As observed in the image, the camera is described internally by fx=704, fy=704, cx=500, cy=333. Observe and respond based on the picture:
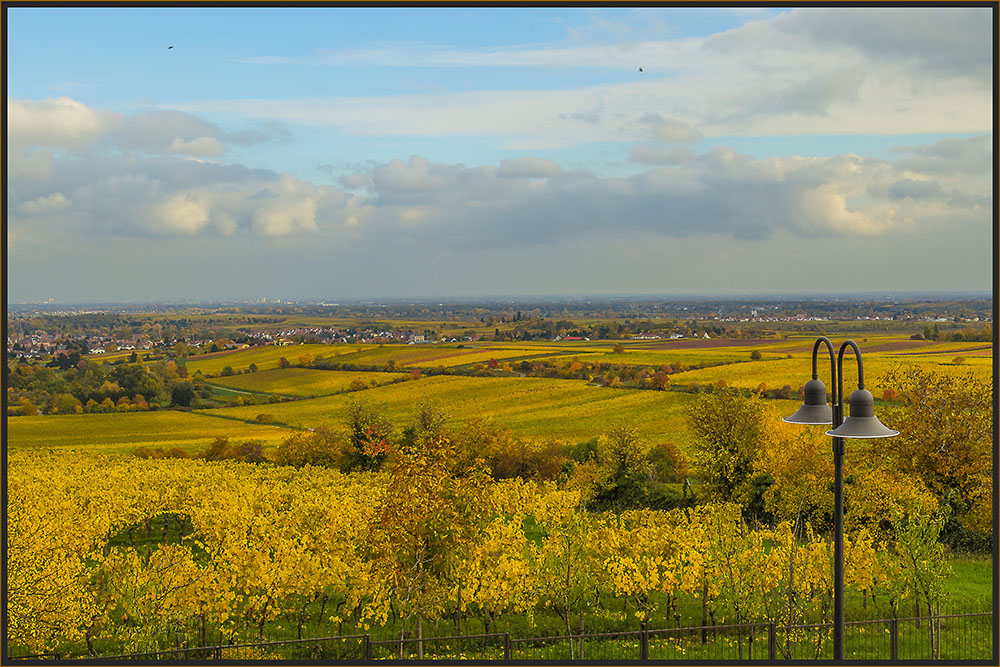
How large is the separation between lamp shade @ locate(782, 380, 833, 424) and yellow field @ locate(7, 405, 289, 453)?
29498 mm

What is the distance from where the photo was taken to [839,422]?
5379 millimetres

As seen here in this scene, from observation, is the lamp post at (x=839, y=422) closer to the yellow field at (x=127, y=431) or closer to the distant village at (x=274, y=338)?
the yellow field at (x=127, y=431)

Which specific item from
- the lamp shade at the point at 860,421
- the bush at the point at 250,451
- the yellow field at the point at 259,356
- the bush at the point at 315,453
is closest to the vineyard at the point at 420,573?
the lamp shade at the point at 860,421

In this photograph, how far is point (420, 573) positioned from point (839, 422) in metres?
5.55

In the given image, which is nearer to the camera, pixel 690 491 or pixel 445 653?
pixel 445 653

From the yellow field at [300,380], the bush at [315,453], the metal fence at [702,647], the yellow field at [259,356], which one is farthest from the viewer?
the yellow field at [259,356]

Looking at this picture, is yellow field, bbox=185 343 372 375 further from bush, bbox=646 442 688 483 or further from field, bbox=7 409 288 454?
bush, bbox=646 442 688 483

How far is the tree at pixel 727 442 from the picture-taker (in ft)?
71.2

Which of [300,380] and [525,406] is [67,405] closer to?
[300,380]

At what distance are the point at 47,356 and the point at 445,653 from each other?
34.1 meters

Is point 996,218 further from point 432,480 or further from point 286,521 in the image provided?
point 286,521

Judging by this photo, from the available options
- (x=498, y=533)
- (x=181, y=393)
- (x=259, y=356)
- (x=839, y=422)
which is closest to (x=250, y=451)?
(x=181, y=393)

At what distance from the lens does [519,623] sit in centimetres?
1348

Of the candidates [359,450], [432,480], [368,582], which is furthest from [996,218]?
[359,450]
